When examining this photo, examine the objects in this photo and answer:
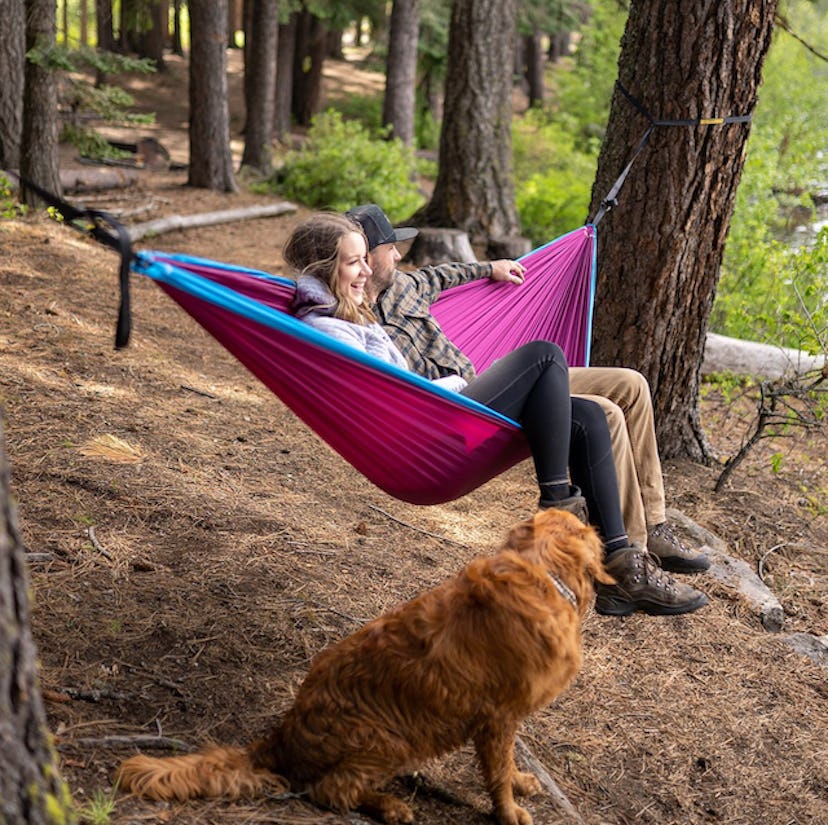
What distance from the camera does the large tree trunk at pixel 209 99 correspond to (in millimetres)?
9703

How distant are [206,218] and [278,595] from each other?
6.44 metres

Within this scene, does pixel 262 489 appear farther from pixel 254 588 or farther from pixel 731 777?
pixel 731 777

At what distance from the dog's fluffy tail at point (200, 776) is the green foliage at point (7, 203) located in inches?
169

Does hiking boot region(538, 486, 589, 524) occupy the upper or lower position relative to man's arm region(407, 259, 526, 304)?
lower

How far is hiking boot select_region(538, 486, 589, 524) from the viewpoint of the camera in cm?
251

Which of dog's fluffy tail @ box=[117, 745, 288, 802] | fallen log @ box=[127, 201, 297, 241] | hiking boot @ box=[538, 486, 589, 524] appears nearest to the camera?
dog's fluffy tail @ box=[117, 745, 288, 802]

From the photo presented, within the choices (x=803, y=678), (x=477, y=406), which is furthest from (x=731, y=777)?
(x=477, y=406)

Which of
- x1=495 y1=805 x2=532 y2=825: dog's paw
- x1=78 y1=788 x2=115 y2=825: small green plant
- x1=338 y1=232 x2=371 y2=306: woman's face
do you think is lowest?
x1=495 y1=805 x2=532 y2=825: dog's paw

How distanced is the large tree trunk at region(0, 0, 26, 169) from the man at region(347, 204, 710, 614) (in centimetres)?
431

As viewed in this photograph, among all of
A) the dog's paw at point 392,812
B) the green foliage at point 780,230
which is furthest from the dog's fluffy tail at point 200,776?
the green foliage at point 780,230

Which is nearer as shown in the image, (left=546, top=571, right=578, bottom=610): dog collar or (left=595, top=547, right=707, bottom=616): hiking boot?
(left=546, top=571, right=578, bottom=610): dog collar

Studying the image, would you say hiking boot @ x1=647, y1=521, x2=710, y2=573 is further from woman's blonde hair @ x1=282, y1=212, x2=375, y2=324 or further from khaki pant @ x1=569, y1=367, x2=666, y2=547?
woman's blonde hair @ x1=282, y1=212, x2=375, y2=324

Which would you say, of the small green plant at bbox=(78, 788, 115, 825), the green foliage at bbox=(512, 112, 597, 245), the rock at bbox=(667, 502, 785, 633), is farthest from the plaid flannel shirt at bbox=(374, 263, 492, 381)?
the green foliage at bbox=(512, 112, 597, 245)

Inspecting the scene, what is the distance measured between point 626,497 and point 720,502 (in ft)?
5.16
